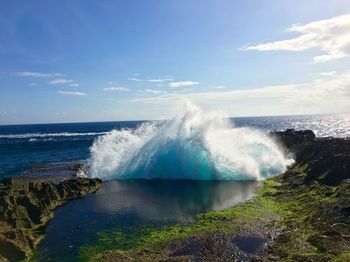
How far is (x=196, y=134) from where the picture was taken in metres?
48.2

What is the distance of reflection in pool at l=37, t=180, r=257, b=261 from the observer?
24203mm

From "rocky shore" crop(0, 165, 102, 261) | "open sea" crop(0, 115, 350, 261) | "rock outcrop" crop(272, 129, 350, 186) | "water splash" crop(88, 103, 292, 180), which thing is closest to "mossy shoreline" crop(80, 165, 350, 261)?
"open sea" crop(0, 115, 350, 261)

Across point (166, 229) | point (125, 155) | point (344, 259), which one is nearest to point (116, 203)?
point (166, 229)

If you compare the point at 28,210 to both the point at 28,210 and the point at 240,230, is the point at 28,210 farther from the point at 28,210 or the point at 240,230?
the point at 240,230

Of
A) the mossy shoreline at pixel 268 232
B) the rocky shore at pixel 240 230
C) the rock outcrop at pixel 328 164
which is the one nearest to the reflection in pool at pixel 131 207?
the rocky shore at pixel 240 230

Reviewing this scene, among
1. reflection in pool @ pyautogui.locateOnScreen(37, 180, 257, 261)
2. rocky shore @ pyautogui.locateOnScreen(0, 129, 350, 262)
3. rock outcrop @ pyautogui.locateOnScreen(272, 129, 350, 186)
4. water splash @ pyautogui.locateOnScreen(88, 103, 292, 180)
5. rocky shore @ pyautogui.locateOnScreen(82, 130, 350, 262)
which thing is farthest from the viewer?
water splash @ pyautogui.locateOnScreen(88, 103, 292, 180)

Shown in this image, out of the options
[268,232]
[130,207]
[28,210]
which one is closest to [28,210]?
[28,210]

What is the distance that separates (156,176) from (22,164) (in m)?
35.6

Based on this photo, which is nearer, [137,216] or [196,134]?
[137,216]

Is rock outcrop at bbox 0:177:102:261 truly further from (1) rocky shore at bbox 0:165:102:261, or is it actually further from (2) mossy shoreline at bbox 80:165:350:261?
(2) mossy shoreline at bbox 80:165:350:261

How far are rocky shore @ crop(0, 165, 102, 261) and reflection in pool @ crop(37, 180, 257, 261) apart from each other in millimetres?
855

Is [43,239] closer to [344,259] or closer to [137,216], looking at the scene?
[137,216]

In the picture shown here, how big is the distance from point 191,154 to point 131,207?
55.3ft

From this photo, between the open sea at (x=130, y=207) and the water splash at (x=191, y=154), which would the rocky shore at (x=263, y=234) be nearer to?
the open sea at (x=130, y=207)
